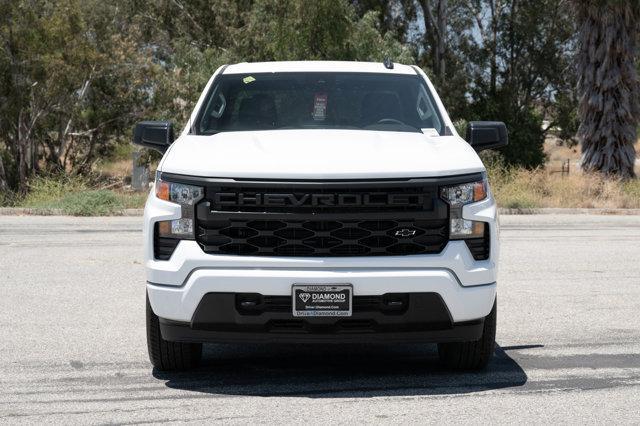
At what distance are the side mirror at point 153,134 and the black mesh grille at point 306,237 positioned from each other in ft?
5.52

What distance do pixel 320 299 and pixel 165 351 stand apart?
1161mm

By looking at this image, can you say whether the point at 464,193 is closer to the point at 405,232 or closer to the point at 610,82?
the point at 405,232

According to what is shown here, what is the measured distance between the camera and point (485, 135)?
25.9ft

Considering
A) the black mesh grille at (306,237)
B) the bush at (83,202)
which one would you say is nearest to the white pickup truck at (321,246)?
the black mesh grille at (306,237)

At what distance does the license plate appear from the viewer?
634 centimetres

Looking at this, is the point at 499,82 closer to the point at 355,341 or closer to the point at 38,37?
the point at 38,37

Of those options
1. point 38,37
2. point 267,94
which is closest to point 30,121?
point 38,37

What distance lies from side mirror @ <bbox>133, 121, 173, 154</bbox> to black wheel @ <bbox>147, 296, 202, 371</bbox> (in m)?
1.50

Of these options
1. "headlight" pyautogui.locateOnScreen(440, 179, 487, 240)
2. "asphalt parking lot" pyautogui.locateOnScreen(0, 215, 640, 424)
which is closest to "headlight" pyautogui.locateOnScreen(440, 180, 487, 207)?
"headlight" pyautogui.locateOnScreen(440, 179, 487, 240)

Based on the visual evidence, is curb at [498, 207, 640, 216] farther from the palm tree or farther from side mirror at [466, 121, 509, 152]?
side mirror at [466, 121, 509, 152]

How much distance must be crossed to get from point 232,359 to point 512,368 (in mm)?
1754

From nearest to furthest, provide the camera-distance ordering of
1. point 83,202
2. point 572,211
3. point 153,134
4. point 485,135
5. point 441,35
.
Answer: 1. point 485,135
2. point 153,134
3. point 83,202
4. point 572,211
5. point 441,35

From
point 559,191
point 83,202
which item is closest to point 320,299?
point 83,202

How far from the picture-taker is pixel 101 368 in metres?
7.27
